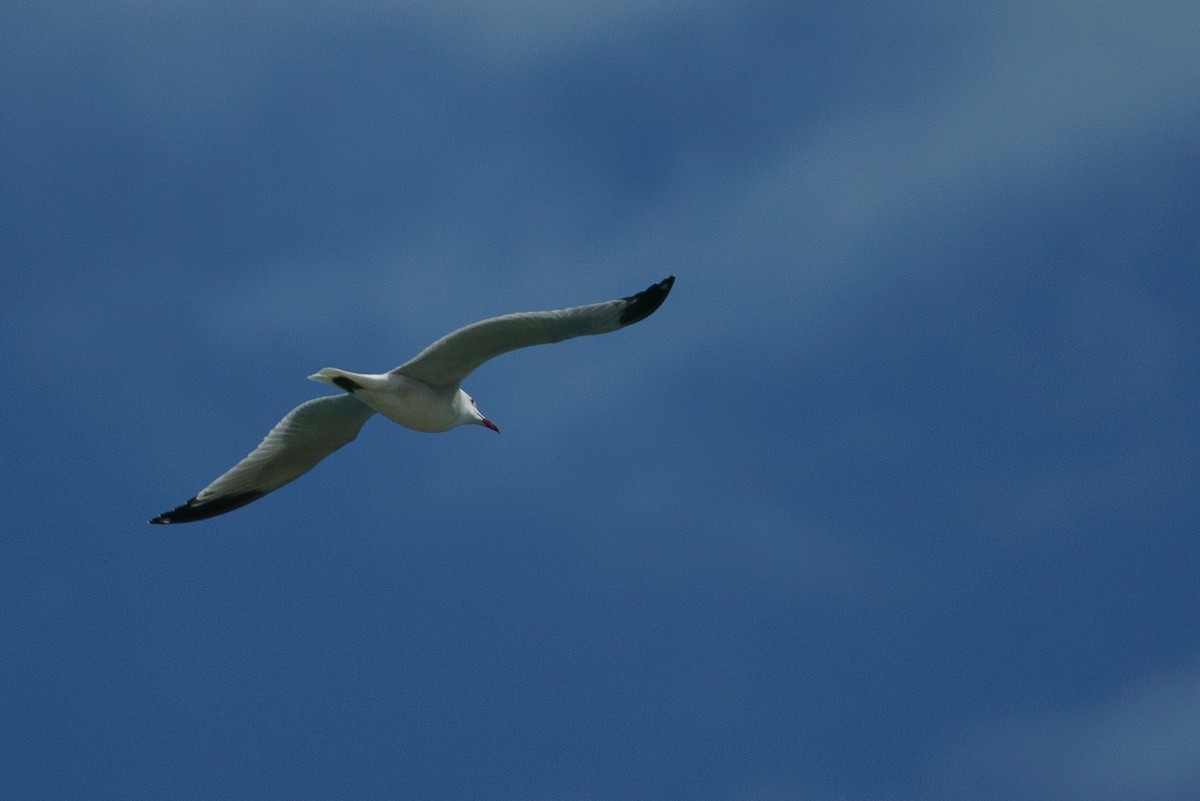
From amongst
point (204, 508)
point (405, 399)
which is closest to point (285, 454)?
point (204, 508)

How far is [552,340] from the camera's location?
42.8 ft

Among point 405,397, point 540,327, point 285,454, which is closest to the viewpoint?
point 540,327

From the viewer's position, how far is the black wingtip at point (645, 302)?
12.7 meters

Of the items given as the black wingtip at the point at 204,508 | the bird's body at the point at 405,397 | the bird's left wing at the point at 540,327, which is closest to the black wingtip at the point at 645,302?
the bird's left wing at the point at 540,327

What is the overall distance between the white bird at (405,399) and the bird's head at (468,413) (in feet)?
0.04

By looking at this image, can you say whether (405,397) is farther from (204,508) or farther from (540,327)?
(204,508)

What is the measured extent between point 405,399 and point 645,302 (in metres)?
2.26

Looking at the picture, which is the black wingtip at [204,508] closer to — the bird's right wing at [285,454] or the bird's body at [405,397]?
the bird's right wing at [285,454]

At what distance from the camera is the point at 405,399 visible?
45.2 ft

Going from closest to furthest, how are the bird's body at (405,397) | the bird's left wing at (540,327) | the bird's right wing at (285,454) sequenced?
the bird's left wing at (540,327)
the bird's body at (405,397)
the bird's right wing at (285,454)

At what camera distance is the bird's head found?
14391 millimetres

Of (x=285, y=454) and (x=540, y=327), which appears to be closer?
(x=540, y=327)

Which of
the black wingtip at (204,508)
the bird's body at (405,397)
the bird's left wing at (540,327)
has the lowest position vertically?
the black wingtip at (204,508)

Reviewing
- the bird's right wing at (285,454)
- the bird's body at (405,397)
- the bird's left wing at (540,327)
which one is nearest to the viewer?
the bird's left wing at (540,327)
